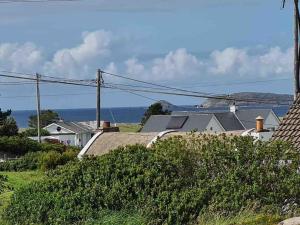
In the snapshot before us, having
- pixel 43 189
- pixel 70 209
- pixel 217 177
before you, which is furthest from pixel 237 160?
pixel 43 189

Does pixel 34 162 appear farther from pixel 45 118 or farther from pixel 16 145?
pixel 45 118

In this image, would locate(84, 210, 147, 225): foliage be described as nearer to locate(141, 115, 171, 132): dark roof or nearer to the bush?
the bush

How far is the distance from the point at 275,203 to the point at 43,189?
456 centimetres

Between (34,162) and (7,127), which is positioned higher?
(7,127)

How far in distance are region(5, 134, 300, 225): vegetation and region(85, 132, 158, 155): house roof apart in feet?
42.6

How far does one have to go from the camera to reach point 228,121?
2763 inches

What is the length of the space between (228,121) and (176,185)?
58789 millimetres

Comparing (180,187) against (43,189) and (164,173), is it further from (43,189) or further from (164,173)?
(43,189)

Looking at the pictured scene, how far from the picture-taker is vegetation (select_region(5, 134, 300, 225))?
11.4m

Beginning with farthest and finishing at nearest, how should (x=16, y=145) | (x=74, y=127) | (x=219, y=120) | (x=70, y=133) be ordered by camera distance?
(x=74, y=127) < (x=70, y=133) < (x=219, y=120) < (x=16, y=145)

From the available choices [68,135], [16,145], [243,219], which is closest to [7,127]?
[16,145]

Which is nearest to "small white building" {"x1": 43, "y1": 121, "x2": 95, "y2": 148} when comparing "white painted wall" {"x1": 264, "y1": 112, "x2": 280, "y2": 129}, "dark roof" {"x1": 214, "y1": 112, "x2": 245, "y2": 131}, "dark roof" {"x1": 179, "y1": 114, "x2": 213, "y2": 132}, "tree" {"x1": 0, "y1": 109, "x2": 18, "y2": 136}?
"tree" {"x1": 0, "y1": 109, "x2": 18, "y2": 136}

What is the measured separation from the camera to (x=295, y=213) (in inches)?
425

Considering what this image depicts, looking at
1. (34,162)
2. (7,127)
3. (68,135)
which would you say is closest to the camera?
(34,162)
